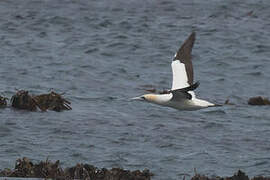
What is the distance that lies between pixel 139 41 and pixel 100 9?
3.82 m

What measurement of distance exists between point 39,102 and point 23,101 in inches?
15.0

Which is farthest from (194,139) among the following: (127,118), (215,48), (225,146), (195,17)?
(195,17)

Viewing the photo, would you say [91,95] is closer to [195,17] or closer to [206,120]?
[206,120]

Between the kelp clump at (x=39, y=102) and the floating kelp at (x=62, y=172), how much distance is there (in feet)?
13.9

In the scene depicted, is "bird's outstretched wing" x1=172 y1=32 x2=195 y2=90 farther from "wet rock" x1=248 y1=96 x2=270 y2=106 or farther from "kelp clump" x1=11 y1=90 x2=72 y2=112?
"wet rock" x1=248 y1=96 x2=270 y2=106

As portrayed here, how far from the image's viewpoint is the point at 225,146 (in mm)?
14758

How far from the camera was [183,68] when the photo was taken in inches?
551

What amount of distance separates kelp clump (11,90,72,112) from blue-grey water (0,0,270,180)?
0.21m

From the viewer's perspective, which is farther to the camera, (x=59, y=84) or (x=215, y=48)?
(x=215, y=48)

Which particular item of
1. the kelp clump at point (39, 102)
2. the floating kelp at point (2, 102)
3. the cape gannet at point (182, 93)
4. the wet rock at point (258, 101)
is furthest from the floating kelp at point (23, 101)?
the wet rock at point (258, 101)

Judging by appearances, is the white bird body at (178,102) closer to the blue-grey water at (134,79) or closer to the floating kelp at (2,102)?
the blue-grey water at (134,79)

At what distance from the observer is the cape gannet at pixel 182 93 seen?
12.8 meters

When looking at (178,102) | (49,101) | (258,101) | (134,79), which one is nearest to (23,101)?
(49,101)

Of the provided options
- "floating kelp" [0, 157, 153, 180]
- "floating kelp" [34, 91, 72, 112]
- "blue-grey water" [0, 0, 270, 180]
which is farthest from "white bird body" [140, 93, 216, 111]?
"floating kelp" [34, 91, 72, 112]
